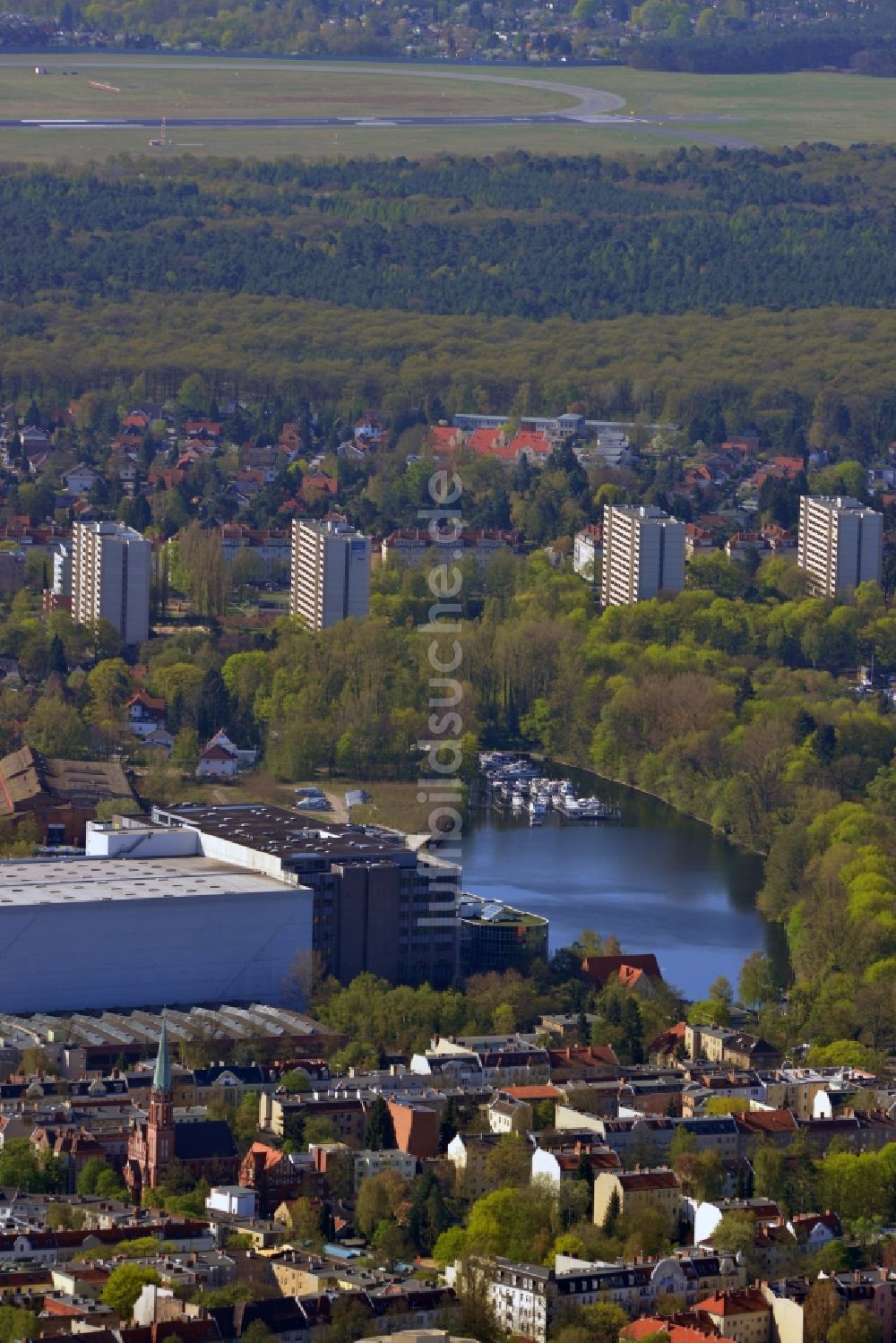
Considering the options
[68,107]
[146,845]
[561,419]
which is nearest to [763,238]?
[68,107]

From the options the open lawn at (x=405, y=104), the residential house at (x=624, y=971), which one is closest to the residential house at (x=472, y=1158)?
the residential house at (x=624, y=971)

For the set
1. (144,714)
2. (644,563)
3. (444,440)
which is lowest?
(444,440)

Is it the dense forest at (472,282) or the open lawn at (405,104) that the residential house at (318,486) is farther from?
the open lawn at (405,104)

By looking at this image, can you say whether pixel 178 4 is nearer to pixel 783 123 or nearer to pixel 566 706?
pixel 783 123

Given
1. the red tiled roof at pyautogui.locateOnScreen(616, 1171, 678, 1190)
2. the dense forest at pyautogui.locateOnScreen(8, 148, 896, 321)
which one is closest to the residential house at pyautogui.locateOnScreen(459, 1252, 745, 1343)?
the red tiled roof at pyautogui.locateOnScreen(616, 1171, 678, 1190)

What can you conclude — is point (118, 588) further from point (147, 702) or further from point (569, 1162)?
point (569, 1162)

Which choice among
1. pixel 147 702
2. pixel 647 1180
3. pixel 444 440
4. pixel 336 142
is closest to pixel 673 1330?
pixel 647 1180
